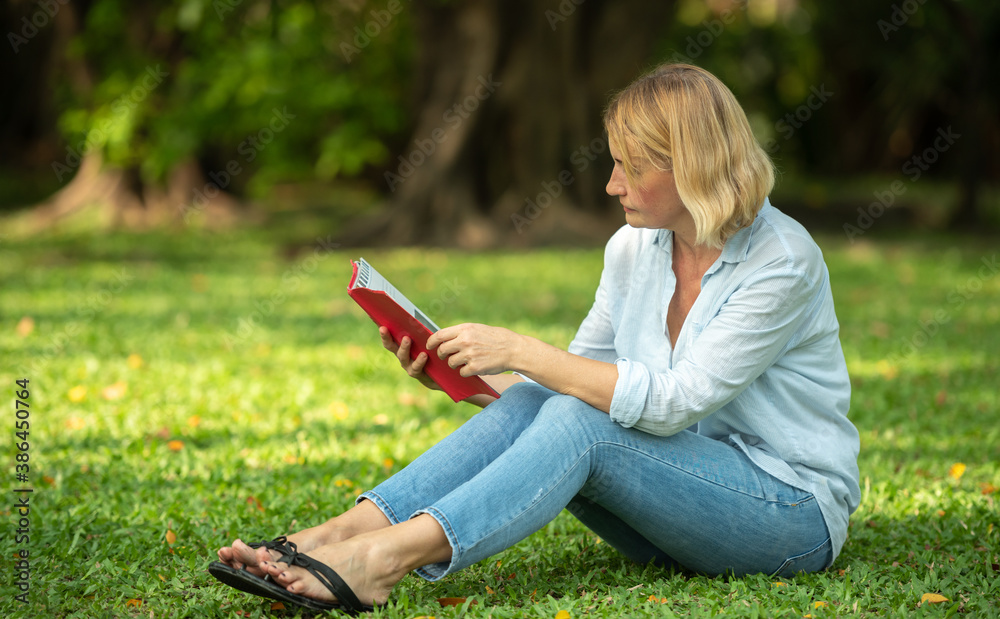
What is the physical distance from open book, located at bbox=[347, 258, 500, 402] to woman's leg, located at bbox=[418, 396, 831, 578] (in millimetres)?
365

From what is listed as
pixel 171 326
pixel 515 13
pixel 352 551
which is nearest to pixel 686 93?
pixel 352 551

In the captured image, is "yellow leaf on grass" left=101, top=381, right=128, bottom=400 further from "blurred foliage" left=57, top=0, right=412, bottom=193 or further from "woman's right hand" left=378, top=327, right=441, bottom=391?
"blurred foliage" left=57, top=0, right=412, bottom=193

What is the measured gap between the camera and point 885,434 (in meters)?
4.61

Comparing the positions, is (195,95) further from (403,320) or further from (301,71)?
(403,320)

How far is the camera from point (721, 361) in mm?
2400

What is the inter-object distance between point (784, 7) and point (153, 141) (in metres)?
14.8

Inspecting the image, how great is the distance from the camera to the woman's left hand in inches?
95.5

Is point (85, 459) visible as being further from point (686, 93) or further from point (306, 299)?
point (306, 299)

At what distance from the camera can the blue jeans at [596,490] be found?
2318mm

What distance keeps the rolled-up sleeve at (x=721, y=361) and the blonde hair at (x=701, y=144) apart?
20cm
